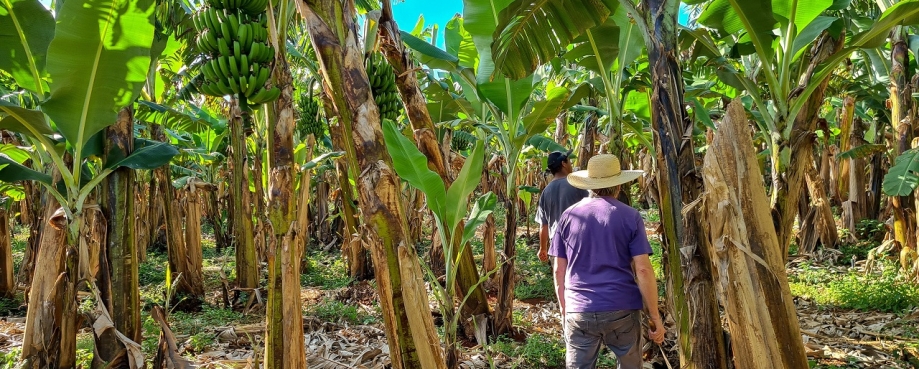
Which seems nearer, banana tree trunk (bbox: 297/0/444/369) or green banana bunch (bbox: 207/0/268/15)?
banana tree trunk (bbox: 297/0/444/369)

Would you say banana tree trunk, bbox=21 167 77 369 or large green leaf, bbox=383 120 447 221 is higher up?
large green leaf, bbox=383 120 447 221

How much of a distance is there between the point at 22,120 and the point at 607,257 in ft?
9.58

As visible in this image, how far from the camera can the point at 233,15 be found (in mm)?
2654

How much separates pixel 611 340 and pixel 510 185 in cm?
190

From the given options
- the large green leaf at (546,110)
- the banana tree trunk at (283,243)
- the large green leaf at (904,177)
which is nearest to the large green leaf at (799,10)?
the large green leaf at (546,110)

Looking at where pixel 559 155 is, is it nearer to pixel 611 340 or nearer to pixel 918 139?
pixel 611 340

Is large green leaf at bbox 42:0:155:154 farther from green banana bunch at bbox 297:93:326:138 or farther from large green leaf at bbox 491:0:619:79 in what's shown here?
green banana bunch at bbox 297:93:326:138

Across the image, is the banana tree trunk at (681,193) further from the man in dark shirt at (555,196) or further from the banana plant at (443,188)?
the man in dark shirt at (555,196)

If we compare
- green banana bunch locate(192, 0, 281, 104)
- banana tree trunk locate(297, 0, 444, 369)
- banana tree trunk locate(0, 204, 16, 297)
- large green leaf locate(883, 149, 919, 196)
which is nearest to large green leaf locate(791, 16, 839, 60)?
large green leaf locate(883, 149, 919, 196)

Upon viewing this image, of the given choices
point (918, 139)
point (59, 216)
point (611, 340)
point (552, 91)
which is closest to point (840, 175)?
point (918, 139)

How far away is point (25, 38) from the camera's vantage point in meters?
2.90

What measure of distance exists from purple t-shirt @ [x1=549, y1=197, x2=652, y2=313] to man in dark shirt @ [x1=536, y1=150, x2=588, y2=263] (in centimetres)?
114

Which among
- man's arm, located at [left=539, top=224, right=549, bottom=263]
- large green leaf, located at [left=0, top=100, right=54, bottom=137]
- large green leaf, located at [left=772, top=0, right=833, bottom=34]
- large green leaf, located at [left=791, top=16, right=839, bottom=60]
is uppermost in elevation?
large green leaf, located at [left=772, top=0, right=833, bottom=34]

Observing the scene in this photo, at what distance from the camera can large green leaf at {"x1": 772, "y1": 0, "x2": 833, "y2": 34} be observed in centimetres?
294
